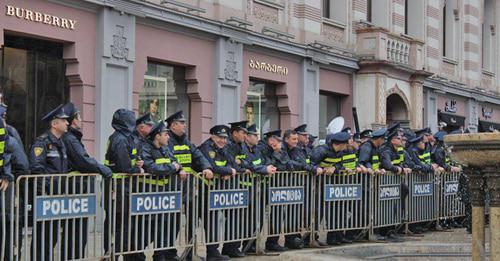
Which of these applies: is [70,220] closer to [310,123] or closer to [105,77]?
[105,77]

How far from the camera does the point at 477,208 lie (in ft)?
25.3

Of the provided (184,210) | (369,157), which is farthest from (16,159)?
(369,157)

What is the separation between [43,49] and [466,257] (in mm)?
8436

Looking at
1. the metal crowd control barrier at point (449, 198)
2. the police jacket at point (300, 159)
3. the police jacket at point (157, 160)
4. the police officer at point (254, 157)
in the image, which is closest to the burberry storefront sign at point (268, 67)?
the metal crowd control barrier at point (449, 198)

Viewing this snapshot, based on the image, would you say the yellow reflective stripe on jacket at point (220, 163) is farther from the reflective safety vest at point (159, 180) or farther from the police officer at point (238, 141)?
the reflective safety vest at point (159, 180)

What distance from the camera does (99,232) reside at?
9062mm

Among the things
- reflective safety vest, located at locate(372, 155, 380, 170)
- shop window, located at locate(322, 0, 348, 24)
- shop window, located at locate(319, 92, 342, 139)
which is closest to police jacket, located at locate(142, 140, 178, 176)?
reflective safety vest, located at locate(372, 155, 380, 170)

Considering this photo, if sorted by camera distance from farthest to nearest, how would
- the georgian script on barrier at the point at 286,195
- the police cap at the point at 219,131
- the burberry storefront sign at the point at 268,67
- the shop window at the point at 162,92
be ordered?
the burberry storefront sign at the point at 268,67 → the shop window at the point at 162,92 → the georgian script on barrier at the point at 286,195 → the police cap at the point at 219,131

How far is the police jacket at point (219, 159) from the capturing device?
1067 cm

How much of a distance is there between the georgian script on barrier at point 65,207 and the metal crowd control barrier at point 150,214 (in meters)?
0.36

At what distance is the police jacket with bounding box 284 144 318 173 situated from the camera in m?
12.2

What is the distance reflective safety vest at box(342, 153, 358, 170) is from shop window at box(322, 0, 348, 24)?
12052 millimetres

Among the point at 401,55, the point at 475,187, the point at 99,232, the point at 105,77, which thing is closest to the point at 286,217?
the point at 99,232

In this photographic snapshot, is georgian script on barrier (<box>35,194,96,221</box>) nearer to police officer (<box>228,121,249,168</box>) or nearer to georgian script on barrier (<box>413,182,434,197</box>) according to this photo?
police officer (<box>228,121,249,168</box>)
